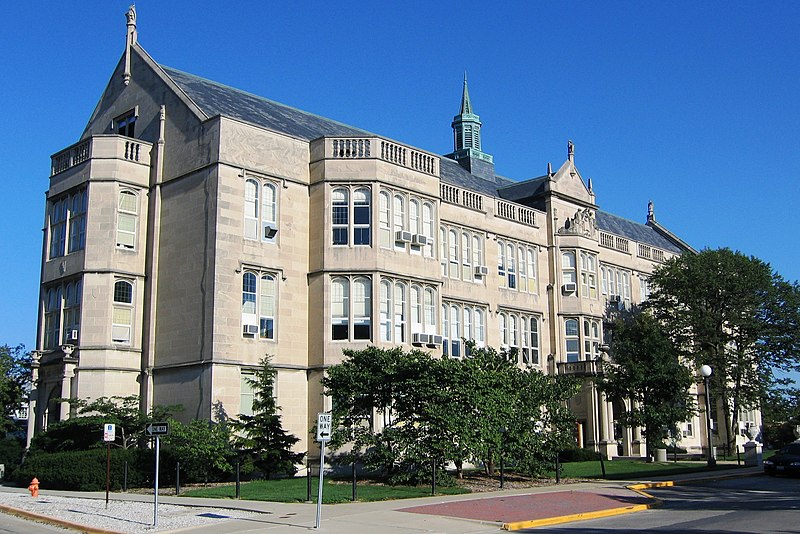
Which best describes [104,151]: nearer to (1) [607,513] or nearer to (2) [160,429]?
(2) [160,429]

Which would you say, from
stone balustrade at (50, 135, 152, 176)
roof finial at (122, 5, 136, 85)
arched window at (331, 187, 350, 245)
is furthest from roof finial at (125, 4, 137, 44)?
arched window at (331, 187, 350, 245)

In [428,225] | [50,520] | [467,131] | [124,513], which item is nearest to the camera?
[50,520]

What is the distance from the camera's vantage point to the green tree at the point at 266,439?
2912 centimetres

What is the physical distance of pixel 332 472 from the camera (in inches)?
1253

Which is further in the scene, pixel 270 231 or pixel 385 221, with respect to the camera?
pixel 385 221

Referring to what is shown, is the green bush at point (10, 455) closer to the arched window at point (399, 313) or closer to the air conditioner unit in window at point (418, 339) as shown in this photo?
the arched window at point (399, 313)

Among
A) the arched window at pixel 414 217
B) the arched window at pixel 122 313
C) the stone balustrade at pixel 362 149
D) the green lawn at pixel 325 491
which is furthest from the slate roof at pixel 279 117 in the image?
the green lawn at pixel 325 491

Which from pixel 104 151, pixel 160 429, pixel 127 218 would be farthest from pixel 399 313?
pixel 160 429

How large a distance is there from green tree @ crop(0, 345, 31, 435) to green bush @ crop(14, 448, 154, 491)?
13217 mm

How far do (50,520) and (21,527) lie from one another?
32.6 inches

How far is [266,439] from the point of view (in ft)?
96.6

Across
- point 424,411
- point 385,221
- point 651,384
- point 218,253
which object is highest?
point 385,221

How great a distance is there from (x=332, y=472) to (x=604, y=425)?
68.5ft

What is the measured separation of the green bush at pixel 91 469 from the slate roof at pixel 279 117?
44.9 feet
